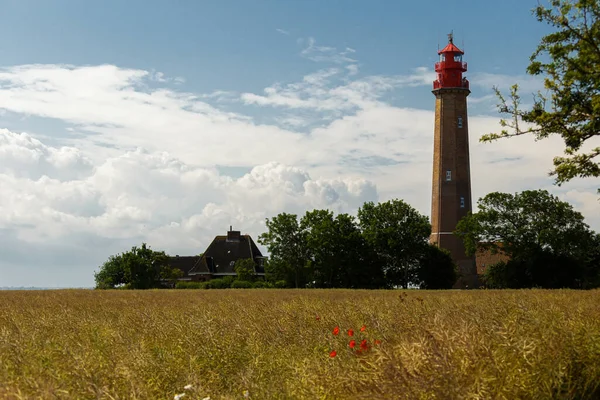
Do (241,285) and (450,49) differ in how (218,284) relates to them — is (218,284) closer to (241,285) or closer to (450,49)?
(241,285)

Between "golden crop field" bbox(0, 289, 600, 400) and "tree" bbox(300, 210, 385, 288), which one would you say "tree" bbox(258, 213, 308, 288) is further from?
"golden crop field" bbox(0, 289, 600, 400)

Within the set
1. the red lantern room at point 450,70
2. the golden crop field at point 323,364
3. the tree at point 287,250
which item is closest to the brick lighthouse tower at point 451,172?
the red lantern room at point 450,70

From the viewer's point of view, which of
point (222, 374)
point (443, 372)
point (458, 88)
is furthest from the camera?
point (458, 88)

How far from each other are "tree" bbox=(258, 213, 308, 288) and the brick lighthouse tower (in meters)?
13.7

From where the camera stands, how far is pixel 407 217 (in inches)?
2734

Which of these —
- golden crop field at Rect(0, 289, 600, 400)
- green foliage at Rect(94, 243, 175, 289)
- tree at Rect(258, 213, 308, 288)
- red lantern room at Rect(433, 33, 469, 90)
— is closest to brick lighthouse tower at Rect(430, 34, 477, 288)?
red lantern room at Rect(433, 33, 469, 90)

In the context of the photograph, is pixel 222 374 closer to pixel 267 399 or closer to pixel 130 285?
pixel 267 399

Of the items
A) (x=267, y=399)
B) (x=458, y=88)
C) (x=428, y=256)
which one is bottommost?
(x=267, y=399)

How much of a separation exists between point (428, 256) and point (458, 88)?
58.4 feet

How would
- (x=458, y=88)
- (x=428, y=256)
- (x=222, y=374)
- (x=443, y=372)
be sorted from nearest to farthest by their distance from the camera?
(x=443, y=372), (x=222, y=374), (x=428, y=256), (x=458, y=88)

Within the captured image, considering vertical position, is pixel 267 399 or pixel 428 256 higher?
pixel 428 256

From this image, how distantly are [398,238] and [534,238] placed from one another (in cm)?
1238

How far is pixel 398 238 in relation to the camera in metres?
67.9

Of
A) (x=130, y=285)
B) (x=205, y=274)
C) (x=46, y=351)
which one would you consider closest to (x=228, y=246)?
(x=205, y=274)
